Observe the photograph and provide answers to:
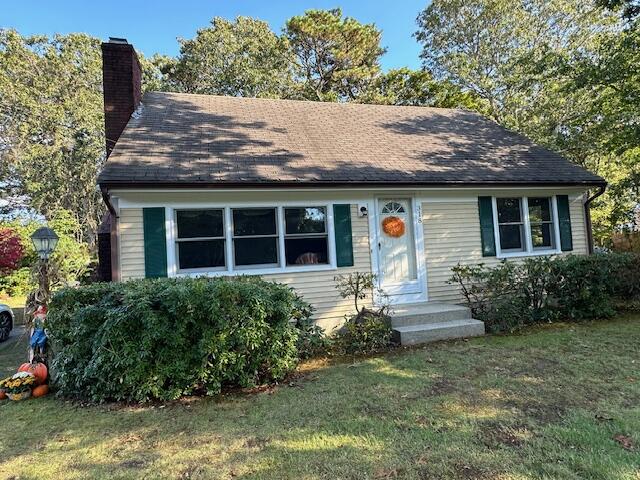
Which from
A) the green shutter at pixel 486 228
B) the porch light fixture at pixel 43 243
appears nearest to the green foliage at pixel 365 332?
→ the green shutter at pixel 486 228

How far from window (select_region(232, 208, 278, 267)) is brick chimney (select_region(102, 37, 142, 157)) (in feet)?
13.1

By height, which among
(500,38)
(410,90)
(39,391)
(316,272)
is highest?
(500,38)

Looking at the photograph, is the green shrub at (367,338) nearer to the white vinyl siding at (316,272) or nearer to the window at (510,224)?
the white vinyl siding at (316,272)

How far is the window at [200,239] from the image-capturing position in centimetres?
679

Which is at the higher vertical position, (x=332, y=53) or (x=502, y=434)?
(x=332, y=53)

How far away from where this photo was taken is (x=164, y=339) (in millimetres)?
4297

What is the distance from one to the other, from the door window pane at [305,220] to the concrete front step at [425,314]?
2075 mm

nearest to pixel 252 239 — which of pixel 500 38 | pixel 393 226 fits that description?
pixel 393 226

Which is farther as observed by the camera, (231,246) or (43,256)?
(231,246)

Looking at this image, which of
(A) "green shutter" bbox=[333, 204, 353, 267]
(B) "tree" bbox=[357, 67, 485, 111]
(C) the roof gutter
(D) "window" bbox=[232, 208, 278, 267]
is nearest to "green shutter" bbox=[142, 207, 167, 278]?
(C) the roof gutter

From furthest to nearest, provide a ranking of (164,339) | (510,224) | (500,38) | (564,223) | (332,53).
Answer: (332,53)
(500,38)
(564,223)
(510,224)
(164,339)

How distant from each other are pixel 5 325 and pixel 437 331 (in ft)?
30.8

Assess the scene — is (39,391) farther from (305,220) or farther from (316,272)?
(305,220)

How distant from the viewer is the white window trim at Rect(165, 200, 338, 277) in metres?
6.62
